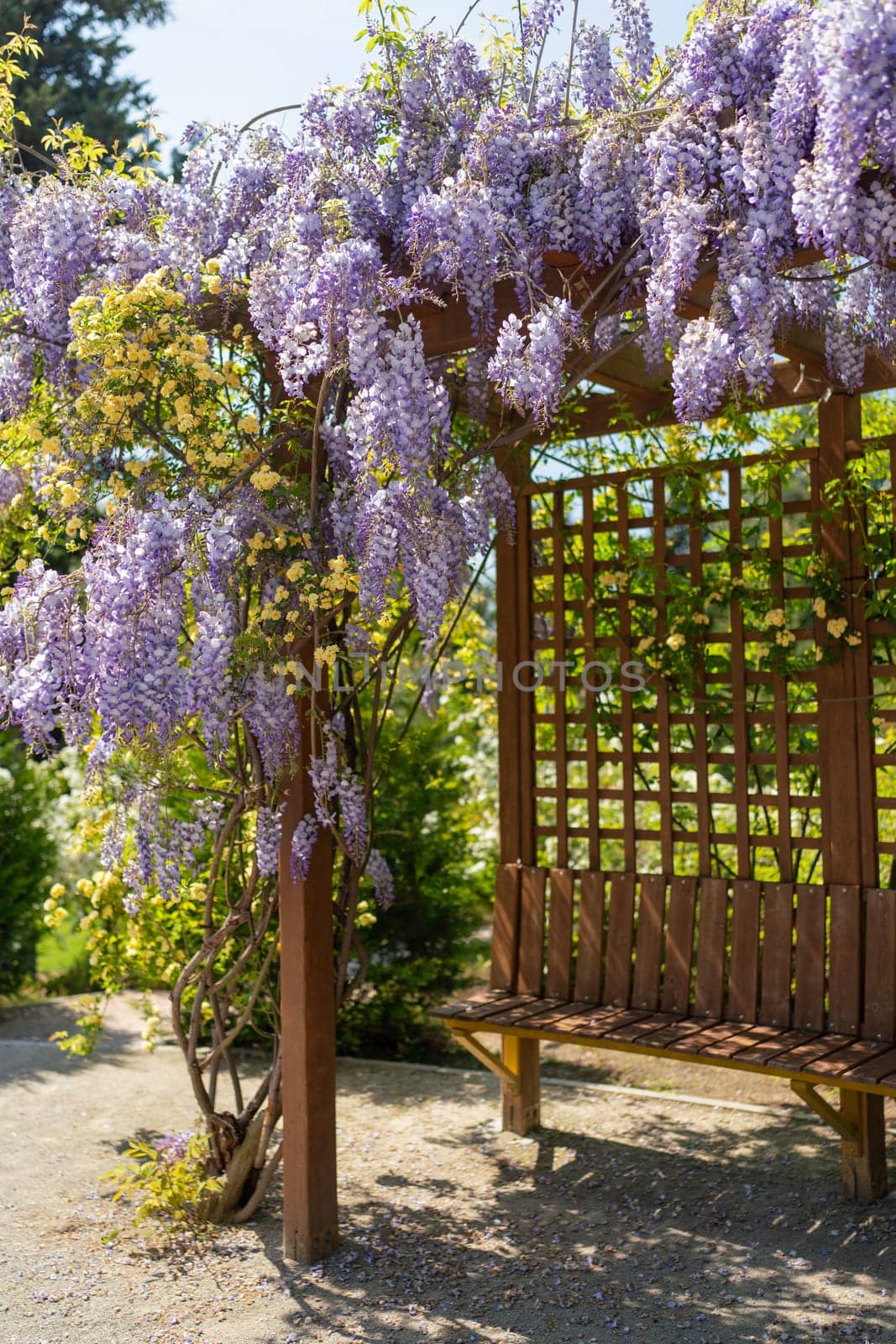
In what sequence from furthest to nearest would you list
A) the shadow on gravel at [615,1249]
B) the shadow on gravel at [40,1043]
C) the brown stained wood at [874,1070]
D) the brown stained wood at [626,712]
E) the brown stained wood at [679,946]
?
the shadow on gravel at [40,1043] < the brown stained wood at [626,712] < the brown stained wood at [679,946] < the brown stained wood at [874,1070] < the shadow on gravel at [615,1249]

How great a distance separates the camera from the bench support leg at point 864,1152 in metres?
3.48

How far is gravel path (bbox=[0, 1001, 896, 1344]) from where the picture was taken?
285cm

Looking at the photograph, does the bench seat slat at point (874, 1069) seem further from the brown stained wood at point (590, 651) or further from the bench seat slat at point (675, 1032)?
the brown stained wood at point (590, 651)

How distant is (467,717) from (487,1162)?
269cm

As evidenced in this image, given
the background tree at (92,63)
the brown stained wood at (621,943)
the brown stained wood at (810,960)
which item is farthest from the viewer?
the background tree at (92,63)

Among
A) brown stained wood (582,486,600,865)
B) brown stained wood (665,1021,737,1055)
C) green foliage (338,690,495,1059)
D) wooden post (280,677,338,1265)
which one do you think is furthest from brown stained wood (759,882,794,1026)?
green foliage (338,690,495,1059)

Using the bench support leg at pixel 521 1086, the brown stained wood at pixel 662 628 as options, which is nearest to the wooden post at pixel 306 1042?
the bench support leg at pixel 521 1086

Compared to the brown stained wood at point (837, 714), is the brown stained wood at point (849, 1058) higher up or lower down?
lower down

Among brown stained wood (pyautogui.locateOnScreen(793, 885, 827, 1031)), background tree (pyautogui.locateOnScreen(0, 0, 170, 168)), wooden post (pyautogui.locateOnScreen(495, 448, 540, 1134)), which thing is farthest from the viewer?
background tree (pyautogui.locateOnScreen(0, 0, 170, 168))

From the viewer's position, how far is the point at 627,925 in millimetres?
3979

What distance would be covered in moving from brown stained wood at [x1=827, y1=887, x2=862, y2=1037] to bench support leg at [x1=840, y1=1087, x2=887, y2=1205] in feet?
0.64

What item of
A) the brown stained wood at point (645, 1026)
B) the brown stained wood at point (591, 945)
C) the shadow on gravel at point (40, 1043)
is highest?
the brown stained wood at point (591, 945)

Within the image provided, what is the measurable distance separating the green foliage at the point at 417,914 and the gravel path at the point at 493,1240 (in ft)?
2.03

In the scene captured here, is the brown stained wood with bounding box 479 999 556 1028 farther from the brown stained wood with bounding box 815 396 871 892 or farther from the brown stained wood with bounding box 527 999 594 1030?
the brown stained wood with bounding box 815 396 871 892
